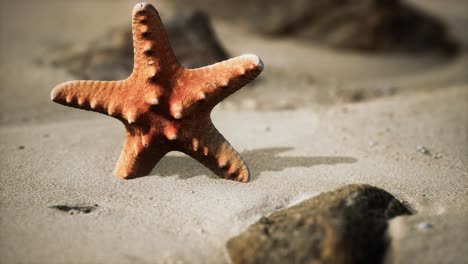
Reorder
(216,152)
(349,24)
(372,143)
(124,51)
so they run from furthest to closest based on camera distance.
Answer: (349,24) < (124,51) < (372,143) < (216,152)

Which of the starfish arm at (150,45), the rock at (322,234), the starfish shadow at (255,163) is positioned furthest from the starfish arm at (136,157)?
the rock at (322,234)

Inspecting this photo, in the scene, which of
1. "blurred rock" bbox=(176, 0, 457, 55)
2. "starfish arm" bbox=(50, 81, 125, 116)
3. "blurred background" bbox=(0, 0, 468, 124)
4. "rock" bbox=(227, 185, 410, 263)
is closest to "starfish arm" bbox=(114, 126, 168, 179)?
"starfish arm" bbox=(50, 81, 125, 116)

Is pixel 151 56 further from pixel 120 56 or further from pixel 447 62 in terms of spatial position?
pixel 447 62

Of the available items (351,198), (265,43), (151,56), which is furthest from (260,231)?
(265,43)

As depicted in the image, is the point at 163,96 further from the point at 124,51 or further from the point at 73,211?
the point at 124,51

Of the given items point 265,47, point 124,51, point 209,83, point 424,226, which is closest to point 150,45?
point 209,83

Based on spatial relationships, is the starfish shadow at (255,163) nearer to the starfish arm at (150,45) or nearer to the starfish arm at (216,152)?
the starfish arm at (216,152)
